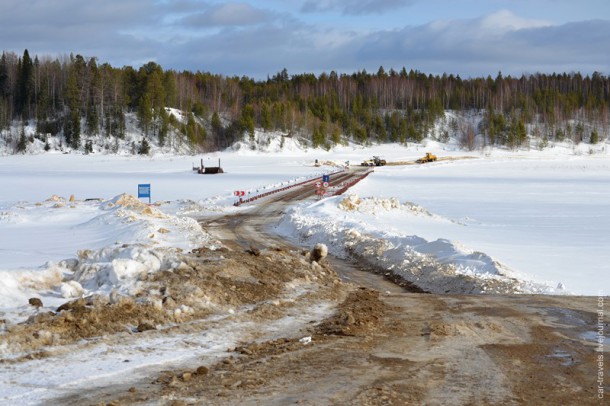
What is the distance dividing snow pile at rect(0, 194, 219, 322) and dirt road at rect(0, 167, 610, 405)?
82 centimetres

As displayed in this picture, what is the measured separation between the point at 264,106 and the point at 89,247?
114 metres

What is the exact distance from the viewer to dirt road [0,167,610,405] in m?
7.48

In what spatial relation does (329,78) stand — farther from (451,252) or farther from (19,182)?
(451,252)

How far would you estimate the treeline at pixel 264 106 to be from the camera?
12481cm

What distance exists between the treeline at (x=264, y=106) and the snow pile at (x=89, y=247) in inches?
3621

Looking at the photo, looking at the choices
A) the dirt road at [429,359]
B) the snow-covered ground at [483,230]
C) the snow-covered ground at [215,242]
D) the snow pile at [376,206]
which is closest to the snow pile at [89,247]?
the snow-covered ground at [215,242]

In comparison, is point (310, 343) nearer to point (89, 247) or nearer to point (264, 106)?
point (89, 247)

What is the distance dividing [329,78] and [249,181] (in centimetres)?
14263

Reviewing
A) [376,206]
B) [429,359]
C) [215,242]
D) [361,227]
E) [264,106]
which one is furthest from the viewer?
[264,106]

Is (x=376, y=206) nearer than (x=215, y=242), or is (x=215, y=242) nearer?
(x=215, y=242)

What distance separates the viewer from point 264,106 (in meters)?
133

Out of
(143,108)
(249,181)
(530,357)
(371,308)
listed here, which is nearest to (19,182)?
(249,181)

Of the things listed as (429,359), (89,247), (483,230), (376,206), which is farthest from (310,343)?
(376,206)

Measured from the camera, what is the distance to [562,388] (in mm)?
7793
